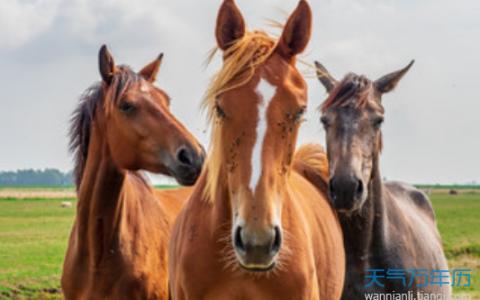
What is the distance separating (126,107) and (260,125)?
2566mm

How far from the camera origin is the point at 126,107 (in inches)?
216

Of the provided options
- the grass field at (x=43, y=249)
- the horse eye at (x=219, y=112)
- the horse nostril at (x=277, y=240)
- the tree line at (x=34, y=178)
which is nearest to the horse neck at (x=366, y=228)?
the horse eye at (x=219, y=112)

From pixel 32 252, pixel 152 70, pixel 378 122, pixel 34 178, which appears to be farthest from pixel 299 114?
pixel 34 178

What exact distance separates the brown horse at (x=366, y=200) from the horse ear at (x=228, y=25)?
175 centimetres

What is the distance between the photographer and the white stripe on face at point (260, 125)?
10.1 ft

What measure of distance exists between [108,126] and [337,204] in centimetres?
222

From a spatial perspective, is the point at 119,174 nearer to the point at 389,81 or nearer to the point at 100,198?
the point at 100,198

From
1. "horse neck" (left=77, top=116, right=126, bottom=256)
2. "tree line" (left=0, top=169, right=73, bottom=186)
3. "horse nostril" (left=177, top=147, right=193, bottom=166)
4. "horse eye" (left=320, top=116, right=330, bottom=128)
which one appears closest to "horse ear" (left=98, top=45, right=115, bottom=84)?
"horse neck" (left=77, top=116, right=126, bottom=256)

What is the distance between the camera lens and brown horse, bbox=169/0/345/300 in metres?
3.00

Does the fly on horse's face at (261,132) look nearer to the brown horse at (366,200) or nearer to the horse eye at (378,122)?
the brown horse at (366,200)

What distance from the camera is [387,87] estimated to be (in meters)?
5.75

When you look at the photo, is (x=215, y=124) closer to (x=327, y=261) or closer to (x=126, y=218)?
(x=327, y=261)

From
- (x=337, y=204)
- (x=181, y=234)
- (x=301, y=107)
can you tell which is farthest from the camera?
(x=337, y=204)

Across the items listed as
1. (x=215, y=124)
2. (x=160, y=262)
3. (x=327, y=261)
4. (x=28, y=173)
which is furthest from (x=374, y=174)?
(x=28, y=173)
